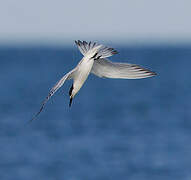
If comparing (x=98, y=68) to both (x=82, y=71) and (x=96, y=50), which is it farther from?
(x=82, y=71)

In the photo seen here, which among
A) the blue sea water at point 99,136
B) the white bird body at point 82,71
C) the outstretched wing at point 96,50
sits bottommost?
the blue sea water at point 99,136

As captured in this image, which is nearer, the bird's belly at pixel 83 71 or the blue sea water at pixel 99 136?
the bird's belly at pixel 83 71

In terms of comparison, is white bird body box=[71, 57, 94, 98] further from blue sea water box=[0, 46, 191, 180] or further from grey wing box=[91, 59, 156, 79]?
blue sea water box=[0, 46, 191, 180]

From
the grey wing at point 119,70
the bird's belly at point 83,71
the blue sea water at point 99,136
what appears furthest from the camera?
the blue sea water at point 99,136

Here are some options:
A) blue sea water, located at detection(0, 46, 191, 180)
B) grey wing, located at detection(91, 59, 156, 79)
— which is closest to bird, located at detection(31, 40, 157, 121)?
grey wing, located at detection(91, 59, 156, 79)

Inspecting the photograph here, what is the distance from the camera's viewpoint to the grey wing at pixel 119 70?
471 cm

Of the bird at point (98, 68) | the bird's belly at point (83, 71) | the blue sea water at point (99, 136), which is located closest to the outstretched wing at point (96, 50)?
the bird at point (98, 68)

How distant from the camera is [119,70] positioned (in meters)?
4.86

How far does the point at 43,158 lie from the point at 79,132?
519 centimetres

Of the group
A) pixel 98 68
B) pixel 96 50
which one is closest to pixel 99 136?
pixel 98 68

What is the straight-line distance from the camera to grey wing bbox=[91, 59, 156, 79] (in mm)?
4715

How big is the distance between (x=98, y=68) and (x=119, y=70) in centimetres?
15

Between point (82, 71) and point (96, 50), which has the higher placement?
point (96, 50)

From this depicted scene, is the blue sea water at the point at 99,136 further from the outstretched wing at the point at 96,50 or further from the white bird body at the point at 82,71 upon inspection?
the white bird body at the point at 82,71
